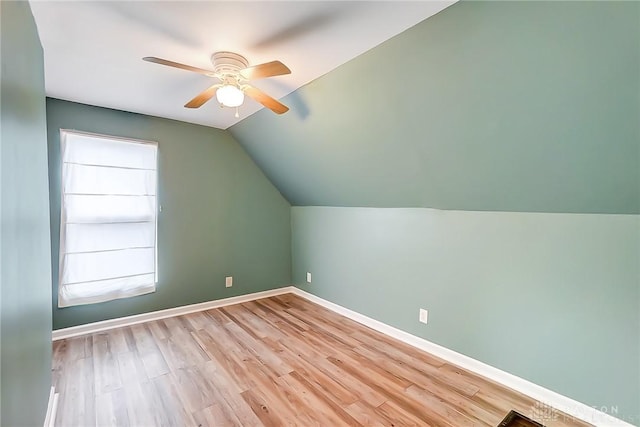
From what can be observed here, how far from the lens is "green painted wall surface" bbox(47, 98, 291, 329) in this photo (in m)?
3.00

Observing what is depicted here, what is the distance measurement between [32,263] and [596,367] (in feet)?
10.7

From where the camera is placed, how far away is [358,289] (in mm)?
3438

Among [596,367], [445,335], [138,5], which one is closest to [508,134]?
[596,367]

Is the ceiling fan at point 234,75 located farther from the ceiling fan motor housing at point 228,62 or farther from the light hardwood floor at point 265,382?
the light hardwood floor at point 265,382

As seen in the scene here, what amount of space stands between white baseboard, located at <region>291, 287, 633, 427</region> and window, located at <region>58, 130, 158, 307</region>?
2.62 metres

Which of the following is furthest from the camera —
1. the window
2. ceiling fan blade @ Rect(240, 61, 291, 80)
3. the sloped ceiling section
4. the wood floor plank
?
the window

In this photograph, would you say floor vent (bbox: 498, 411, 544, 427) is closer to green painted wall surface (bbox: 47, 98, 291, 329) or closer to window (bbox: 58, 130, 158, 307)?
green painted wall surface (bbox: 47, 98, 291, 329)

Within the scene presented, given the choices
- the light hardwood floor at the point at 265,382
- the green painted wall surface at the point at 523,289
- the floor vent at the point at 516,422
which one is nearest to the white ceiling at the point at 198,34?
the green painted wall surface at the point at 523,289

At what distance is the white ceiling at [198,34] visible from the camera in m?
1.54

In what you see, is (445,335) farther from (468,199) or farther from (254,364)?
(254,364)

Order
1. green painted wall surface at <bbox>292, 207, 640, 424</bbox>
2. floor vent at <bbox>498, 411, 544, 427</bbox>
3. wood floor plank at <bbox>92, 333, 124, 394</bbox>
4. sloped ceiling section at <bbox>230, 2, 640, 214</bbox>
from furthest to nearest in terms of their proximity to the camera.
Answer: wood floor plank at <bbox>92, 333, 124, 394</bbox>, green painted wall surface at <bbox>292, 207, 640, 424</bbox>, floor vent at <bbox>498, 411, 544, 427</bbox>, sloped ceiling section at <bbox>230, 2, 640, 214</bbox>

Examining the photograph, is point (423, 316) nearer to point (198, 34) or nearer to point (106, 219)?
point (198, 34)

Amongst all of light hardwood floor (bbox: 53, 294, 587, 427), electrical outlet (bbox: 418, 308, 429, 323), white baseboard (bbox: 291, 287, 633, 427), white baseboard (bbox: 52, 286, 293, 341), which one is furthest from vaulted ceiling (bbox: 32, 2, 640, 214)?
white baseboard (bbox: 52, 286, 293, 341)

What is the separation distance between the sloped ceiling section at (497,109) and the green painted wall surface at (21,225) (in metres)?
1.73
